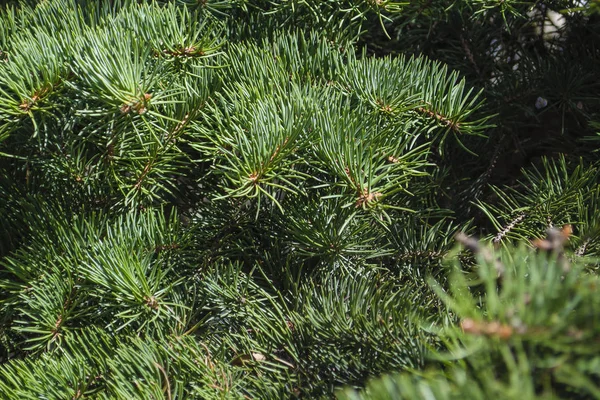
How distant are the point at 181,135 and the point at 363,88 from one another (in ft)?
0.43

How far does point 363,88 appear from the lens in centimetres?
45

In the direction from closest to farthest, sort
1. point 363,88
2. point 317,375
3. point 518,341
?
point 518,341
point 317,375
point 363,88

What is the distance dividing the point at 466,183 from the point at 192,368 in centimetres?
32

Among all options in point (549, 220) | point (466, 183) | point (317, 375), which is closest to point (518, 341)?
point (317, 375)

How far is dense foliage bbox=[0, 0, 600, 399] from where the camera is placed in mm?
359

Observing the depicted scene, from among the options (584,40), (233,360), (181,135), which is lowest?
(233,360)

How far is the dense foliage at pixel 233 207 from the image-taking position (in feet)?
1.18

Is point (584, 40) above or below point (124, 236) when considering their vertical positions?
above

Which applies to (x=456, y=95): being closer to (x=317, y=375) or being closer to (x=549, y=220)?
(x=549, y=220)

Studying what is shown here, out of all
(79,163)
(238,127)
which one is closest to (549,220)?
(238,127)

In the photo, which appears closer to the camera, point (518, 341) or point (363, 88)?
point (518, 341)

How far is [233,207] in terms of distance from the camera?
0.47 m

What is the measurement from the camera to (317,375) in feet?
1.14

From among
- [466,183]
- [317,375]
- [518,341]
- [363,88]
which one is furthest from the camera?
[466,183]
